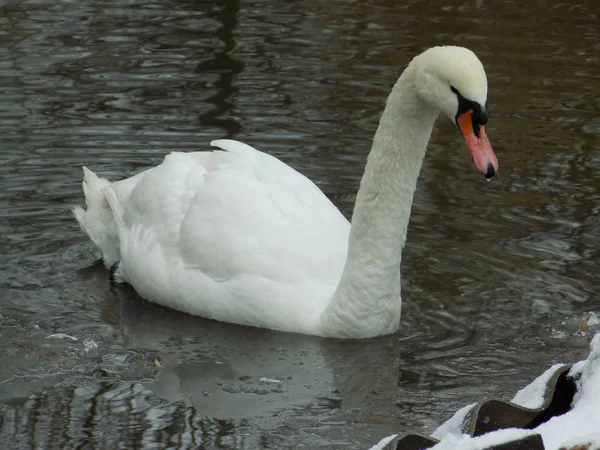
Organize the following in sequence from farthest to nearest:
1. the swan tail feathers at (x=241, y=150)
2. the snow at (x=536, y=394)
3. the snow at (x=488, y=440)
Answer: the swan tail feathers at (x=241, y=150) → the snow at (x=536, y=394) → the snow at (x=488, y=440)

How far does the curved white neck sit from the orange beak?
1.57 feet

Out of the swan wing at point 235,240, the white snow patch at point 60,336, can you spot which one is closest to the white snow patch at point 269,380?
the swan wing at point 235,240

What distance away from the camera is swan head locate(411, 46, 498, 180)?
537 centimetres

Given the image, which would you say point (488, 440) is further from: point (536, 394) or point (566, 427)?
point (536, 394)

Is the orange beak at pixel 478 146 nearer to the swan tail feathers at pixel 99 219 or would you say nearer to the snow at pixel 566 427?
the snow at pixel 566 427

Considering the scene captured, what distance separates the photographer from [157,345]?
630 cm

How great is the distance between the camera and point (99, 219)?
768 centimetres

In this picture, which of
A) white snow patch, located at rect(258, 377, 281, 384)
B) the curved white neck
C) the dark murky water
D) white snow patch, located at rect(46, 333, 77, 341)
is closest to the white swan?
the curved white neck

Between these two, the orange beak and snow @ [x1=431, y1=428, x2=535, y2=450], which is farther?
the orange beak

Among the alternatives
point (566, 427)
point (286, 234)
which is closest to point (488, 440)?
point (566, 427)

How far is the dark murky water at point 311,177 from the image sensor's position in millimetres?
5598

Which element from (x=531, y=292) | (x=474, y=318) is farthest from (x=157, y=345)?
(x=531, y=292)

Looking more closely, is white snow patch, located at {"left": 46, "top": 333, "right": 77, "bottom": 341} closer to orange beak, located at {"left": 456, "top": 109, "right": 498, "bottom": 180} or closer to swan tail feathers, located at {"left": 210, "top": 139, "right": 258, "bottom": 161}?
swan tail feathers, located at {"left": 210, "top": 139, "right": 258, "bottom": 161}

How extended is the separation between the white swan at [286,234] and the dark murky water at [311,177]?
0.55ft
